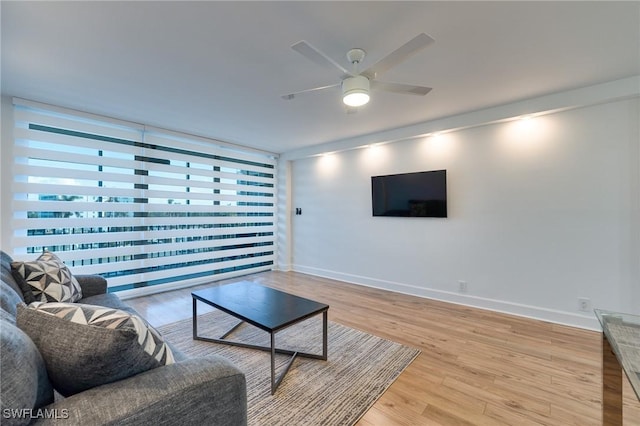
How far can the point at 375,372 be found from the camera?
2.13 m

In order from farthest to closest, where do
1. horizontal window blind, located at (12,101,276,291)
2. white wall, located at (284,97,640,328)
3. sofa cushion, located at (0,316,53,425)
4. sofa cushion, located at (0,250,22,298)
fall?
horizontal window blind, located at (12,101,276,291) → white wall, located at (284,97,640,328) → sofa cushion, located at (0,250,22,298) → sofa cushion, located at (0,316,53,425)

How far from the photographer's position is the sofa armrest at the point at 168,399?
796mm

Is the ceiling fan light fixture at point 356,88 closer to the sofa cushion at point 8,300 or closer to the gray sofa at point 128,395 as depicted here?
the gray sofa at point 128,395

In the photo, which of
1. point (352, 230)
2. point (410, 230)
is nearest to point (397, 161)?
point (410, 230)

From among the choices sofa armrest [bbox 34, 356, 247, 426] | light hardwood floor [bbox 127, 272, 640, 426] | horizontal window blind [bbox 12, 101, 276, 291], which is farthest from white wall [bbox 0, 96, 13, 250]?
sofa armrest [bbox 34, 356, 247, 426]

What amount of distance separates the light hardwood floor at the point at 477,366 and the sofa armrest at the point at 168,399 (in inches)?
40.0

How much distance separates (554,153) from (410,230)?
6.20 ft

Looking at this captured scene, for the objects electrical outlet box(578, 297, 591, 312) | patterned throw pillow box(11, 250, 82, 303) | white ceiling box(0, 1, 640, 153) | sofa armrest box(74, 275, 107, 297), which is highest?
white ceiling box(0, 1, 640, 153)

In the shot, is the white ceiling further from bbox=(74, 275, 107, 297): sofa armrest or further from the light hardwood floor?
the light hardwood floor

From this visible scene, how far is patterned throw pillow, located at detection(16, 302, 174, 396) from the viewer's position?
33.7 inches

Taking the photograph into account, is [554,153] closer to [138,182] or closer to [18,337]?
[18,337]

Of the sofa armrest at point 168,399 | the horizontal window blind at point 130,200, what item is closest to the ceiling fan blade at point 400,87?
the sofa armrest at point 168,399

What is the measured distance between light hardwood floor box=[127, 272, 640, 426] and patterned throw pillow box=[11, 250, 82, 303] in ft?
4.04

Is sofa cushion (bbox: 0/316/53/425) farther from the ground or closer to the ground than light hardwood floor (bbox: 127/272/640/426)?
farther from the ground
